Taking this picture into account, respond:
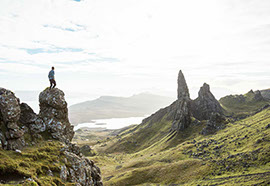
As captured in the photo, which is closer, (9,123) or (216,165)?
(9,123)

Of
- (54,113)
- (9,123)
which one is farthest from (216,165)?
(9,123)

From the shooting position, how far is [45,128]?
42.5 m

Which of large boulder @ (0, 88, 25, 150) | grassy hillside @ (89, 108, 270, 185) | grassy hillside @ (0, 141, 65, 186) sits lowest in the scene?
grassy hillside @ (89, 108, 270, 185)

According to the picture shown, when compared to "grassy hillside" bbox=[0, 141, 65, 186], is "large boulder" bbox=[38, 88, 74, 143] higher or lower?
higher

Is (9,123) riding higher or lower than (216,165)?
higher

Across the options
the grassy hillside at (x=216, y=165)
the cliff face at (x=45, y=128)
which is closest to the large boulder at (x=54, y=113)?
the cliff face at (x=45, y=128)

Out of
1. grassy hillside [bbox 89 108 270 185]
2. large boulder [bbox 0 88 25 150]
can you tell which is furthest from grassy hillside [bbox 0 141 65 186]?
grassy hillside [bbox 89 108 270 185]

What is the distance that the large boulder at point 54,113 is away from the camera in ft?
142

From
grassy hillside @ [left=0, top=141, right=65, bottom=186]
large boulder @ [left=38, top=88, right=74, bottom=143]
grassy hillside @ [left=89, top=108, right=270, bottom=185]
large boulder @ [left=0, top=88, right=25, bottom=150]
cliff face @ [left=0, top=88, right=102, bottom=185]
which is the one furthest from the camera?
grassy hillside @ [left=89, top=108, right=270, bottom=185]

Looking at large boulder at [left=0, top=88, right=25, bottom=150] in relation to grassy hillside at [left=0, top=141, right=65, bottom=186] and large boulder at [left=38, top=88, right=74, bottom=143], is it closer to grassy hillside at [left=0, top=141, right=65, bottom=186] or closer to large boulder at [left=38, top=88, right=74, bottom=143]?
grassy hillside at [left=0, top=141, right=65, bottom=186]

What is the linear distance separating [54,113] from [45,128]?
4214mm

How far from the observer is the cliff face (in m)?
33.7

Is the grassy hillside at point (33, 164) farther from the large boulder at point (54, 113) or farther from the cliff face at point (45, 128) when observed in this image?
the large boulder at point (54, 113)

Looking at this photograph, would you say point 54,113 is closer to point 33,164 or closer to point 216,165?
point 33,164
